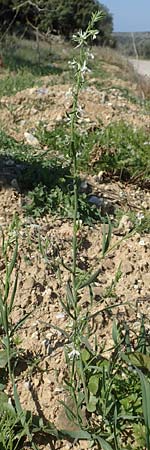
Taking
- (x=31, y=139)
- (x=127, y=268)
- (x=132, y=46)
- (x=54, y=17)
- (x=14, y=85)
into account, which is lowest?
(x=127, y=268)

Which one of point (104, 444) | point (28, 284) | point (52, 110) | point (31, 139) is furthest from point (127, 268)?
point (52, 110)

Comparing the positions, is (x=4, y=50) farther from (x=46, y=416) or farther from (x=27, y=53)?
(x=46, y=416)

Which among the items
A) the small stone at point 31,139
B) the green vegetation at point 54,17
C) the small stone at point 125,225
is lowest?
the small stone at point 125,225

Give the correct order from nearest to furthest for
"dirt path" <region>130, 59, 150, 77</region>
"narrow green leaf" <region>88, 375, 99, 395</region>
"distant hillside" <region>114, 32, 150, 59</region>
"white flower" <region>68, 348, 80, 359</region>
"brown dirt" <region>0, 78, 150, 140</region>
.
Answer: "white flower" <region>68, 348, 80, 359</region>, "narrow green leaf" <region>88, 375, 99, 395</region>, "brown dirt" <region>0, 78, 150, 140</region>, "distant hillside" <region>114, 32, 150, 59</region>, "dirt path" <region>130, 59, 150, 77</region>

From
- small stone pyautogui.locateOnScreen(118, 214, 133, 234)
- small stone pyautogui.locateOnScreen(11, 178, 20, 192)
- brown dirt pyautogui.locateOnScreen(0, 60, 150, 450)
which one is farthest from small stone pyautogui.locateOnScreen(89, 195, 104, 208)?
small stone pyautogui.locateOnScreen(11, 178, 20, 192)

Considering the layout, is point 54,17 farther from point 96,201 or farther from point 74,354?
point 74,354

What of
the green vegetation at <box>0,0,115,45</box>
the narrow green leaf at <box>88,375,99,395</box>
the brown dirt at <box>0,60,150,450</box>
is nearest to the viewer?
the narrow green leaf at <box>88,375,99,395</box>

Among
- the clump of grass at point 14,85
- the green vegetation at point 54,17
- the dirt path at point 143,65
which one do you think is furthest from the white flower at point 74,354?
the green vegetation at point 54,17

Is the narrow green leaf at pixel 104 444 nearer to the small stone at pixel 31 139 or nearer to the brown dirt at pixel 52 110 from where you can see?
the small stone at pixel 31 139

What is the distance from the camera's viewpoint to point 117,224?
3.10 m

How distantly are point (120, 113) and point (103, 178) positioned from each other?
169 cm

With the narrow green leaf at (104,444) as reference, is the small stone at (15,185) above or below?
above

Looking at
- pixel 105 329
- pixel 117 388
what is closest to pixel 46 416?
pixel 117 388

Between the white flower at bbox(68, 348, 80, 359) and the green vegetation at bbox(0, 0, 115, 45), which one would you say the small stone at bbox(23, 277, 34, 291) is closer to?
the white flower at bbox(68, 348, 80, 359)
